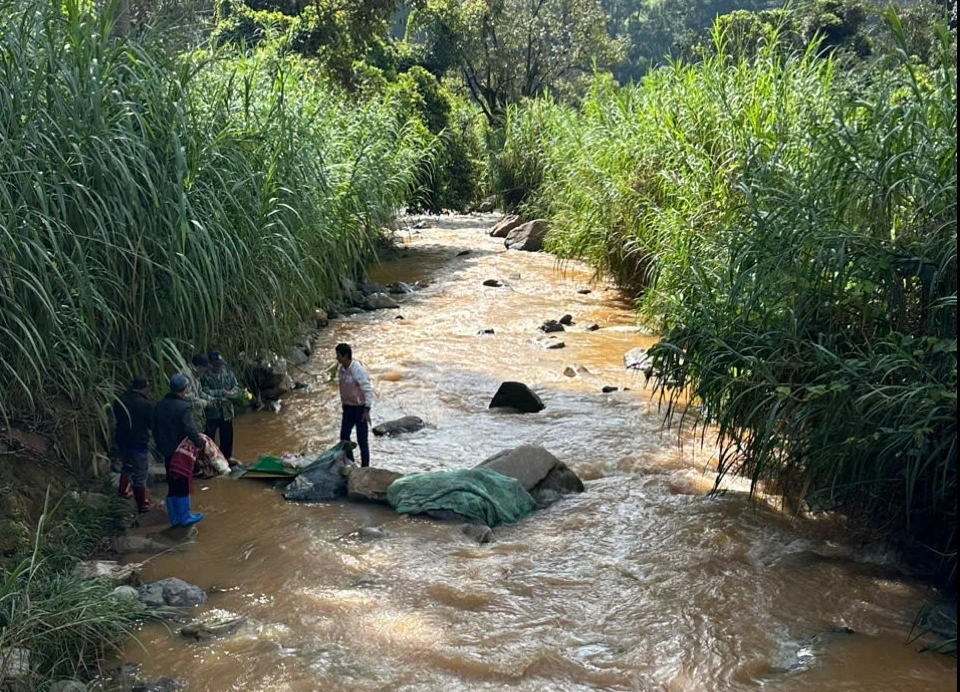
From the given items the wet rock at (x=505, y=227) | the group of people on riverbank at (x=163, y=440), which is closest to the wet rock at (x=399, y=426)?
the group of people on riverbank at (x=163, y=440)

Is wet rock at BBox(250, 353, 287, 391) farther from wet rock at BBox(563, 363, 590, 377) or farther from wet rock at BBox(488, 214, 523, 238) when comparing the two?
wet rock at BBox(488, 214, 523, 238)

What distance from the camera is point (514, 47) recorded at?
33750 mm

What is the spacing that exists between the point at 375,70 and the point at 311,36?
1.88 metres

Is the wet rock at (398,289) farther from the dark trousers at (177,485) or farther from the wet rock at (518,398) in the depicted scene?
the dark trousers at (177,485)

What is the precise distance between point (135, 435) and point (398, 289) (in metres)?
9.79

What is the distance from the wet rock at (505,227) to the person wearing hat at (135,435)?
54.5ft

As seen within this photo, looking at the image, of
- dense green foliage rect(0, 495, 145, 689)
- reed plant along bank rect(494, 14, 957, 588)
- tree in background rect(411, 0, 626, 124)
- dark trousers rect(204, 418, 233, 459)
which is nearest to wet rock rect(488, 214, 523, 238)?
tree in background rect(411, 0, 626, 124)

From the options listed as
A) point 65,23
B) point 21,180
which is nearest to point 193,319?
point 21,180

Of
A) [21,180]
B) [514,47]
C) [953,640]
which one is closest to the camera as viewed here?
[953,640]

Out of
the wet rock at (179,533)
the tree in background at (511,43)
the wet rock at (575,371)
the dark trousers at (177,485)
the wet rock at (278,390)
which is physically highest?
the tree in background at (511,43)

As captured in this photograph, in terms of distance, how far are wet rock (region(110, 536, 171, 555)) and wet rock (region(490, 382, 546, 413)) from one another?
4.19 m

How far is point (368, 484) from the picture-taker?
6906 millimetres

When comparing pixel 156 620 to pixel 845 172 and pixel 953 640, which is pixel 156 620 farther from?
pixel 845 172

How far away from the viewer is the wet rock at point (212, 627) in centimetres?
480
